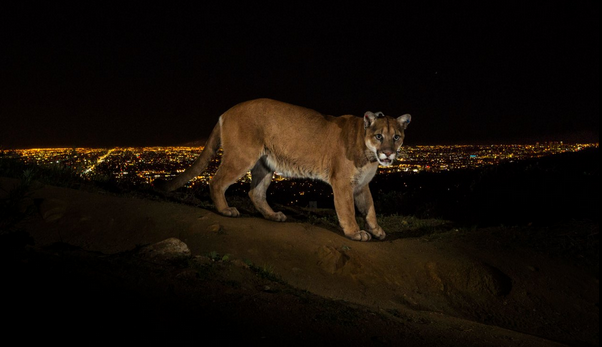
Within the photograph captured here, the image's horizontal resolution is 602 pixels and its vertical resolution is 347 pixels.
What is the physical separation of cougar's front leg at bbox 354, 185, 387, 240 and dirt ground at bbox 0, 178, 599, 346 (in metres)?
0.29

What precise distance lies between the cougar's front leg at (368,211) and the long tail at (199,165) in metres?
3.01

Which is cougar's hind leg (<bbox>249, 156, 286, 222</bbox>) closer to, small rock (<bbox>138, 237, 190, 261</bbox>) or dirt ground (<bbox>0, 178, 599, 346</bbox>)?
dirt ground (<bbox>0, 178, 599, 346</bbox>)

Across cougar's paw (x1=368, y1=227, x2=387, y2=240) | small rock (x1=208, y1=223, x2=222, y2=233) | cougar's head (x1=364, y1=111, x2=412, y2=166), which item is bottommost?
cougar's paw (x1=368, y1=227, x2=387, y2=240)

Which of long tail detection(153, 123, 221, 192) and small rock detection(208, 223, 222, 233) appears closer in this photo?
small rock detection(208, 223, 222, 233)

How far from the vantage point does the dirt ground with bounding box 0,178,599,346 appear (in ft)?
11.1

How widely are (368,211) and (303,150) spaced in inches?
68.1

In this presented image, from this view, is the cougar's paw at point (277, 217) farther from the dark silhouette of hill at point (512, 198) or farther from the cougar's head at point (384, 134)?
the dark silhouette of hill at point (512, 198)

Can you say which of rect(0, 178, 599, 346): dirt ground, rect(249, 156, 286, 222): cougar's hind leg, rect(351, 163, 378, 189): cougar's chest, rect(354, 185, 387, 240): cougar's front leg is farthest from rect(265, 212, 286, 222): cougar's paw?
rect(351, 163, 378, 189): cougar's chest

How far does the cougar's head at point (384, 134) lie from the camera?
782cm

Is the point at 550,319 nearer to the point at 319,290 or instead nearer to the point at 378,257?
the point at 378,257

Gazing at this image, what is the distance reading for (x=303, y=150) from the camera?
29.0 feet

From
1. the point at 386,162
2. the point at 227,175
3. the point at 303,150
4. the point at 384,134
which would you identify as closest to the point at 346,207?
the point at 386,162

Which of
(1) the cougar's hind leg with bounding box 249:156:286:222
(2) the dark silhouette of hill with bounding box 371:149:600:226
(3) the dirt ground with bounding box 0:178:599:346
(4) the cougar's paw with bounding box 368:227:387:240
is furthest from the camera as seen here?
(2) the dark silhouette of hill with bounding box 371:149:600:226

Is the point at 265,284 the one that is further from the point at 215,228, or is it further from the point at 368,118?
the point at 368,118
